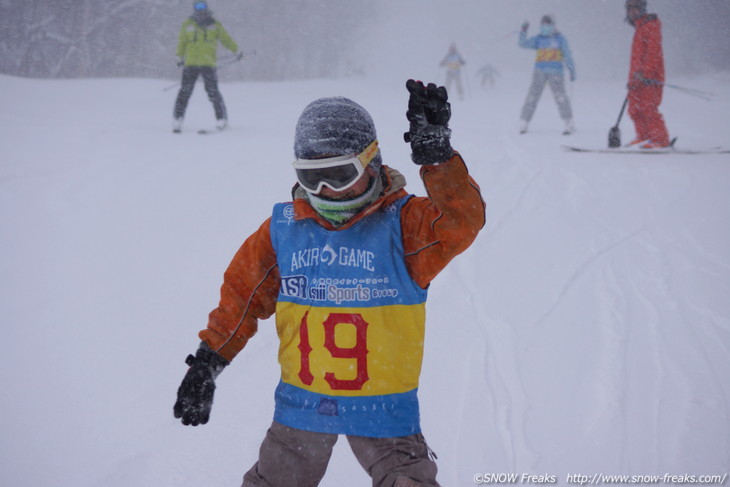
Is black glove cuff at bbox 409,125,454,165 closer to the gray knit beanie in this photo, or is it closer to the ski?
the gray knit beanie

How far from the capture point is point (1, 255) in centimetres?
363

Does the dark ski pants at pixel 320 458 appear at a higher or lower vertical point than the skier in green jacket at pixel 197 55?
lower

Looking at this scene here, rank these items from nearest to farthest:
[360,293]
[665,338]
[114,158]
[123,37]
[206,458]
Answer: [360,293], [206,458], [665,338], [114,158], [123,37]

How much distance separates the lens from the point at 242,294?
1671mm

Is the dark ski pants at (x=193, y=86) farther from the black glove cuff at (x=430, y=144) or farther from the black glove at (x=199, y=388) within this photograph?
the black glove cuff at (x=430, y=144)

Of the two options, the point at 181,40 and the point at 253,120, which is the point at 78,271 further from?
the point at 253,120

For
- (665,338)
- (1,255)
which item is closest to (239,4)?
(1,255)

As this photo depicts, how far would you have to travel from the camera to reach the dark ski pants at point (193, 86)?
753 centimetres

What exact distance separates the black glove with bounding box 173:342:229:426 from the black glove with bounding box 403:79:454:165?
35.9 inches

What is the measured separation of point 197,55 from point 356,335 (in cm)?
735

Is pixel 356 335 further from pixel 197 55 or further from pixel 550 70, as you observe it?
pixel 550 70

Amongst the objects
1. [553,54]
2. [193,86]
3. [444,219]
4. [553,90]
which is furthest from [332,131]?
[553,54]

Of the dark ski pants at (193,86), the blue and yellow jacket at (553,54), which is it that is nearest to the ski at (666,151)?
the blue and yellow jacket at (553,54)

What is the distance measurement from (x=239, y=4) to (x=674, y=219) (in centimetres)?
2751
